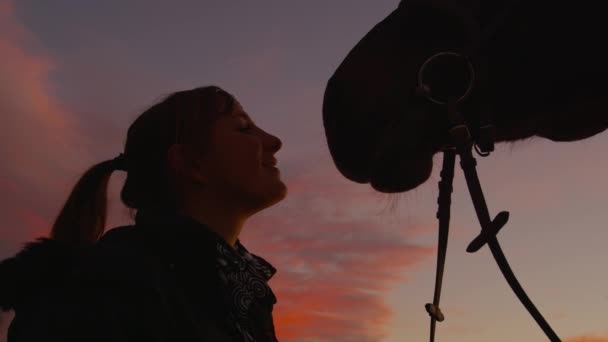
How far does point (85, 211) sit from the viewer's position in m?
2.13

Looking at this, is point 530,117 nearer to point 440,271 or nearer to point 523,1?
point 523,1

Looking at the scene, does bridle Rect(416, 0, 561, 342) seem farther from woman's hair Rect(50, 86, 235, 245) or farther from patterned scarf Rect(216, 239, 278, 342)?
woman's hair Rect(50, 86, 235, 245)

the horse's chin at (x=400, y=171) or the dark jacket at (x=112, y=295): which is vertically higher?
the horse's chin at (x=400, y=171)

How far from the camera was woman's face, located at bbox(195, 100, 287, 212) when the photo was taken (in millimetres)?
2174

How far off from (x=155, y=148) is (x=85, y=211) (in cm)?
36

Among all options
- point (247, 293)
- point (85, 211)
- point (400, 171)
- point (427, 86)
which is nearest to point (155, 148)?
point (85, 211)

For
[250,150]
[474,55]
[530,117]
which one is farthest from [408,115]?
[250,150]

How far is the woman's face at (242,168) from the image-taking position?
2.17m

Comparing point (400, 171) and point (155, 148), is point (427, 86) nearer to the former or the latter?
point (400, 171)

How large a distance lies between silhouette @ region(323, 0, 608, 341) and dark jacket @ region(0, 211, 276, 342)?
65 centimetres

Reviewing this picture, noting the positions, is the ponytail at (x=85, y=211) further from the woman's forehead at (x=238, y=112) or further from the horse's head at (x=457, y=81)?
the horse's head at (x=457, y=81)

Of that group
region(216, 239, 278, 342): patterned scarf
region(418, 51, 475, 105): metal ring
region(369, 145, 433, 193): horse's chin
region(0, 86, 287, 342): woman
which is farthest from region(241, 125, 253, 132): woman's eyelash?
region(418, 51, 475, 105): metal ring

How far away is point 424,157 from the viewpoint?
1.95 m

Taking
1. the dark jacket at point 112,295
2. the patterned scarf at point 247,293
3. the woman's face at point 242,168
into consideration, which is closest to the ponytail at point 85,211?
the dark jacket at point 112,295
